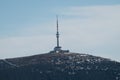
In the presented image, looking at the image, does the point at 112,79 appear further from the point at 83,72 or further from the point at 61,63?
the point at 61,63

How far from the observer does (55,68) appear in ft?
621

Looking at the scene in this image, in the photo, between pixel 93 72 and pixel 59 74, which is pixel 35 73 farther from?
pixel 93 72

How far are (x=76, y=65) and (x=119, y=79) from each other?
22924mm

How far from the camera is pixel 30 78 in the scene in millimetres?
177500

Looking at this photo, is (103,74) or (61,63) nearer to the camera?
(103,74)

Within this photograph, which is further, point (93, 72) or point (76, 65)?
point (76, 65)

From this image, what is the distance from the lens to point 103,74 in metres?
185

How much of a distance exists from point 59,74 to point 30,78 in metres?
12.1

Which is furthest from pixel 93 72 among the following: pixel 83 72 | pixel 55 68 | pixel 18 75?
pixel 18 75

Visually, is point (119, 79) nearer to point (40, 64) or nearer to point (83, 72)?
point (83, 72)

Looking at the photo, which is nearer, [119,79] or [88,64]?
[119,79]

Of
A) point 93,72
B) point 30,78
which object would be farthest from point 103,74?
point 30,78

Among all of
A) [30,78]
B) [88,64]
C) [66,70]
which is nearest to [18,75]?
[30,78]

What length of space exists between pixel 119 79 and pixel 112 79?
10.6ft
